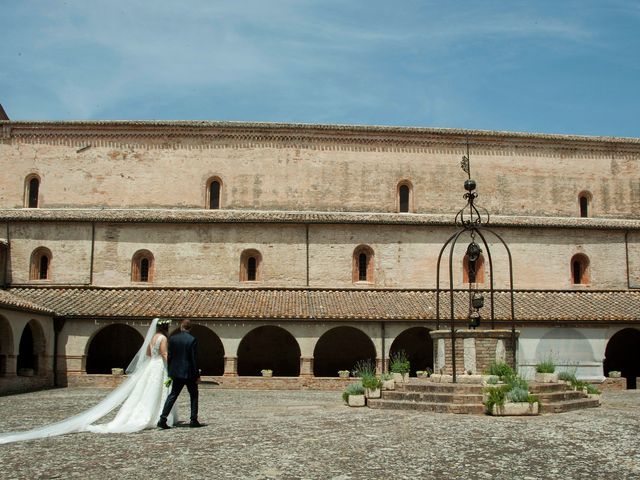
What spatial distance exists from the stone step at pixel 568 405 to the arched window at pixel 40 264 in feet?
71.2

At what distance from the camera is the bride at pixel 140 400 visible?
12.2 meters

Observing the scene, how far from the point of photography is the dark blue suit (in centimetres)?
1224

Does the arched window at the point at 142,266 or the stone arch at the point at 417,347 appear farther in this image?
the stone arch at the point at 417,347

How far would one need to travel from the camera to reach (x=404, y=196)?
31.9 m

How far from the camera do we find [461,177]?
1252 inches

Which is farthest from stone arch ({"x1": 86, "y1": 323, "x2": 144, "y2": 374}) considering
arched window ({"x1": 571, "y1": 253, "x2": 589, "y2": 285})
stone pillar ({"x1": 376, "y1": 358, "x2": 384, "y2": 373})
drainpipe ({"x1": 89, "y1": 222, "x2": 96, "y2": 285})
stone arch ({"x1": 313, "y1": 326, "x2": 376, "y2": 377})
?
arched window ({"x1": 571, "y1": 253, "x2": 589, "y2": 285})

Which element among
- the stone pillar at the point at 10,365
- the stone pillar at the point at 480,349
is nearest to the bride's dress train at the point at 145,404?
the stone pillar at the point at 480,349

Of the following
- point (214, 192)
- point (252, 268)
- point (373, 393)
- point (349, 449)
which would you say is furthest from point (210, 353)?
point (349, 449)

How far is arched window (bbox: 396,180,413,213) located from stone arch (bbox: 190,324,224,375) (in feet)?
32.3

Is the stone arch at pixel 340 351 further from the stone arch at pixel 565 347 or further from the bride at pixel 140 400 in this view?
the bride at pixel 140 400

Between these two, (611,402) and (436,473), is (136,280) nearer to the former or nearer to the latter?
(611,402)

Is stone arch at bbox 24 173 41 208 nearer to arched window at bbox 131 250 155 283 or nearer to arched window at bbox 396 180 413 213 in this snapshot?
arched window at bbox 131 250 155 283

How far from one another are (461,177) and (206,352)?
1350cm

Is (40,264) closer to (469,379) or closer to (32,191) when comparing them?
(32,191)
